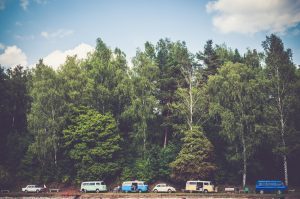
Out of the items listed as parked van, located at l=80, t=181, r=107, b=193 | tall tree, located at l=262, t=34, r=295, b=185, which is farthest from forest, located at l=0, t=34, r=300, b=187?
parked van, located at l=80, t=181, r=107, b=193

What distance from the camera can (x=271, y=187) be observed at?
46.5 meters

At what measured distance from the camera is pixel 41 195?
49.6 m

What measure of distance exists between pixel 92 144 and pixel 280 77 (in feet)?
114

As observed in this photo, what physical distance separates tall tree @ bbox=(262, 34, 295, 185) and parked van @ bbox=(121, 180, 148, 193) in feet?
75.2

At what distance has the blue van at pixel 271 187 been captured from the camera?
151 feet

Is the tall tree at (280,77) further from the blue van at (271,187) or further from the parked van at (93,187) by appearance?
the parked van at (93,187)

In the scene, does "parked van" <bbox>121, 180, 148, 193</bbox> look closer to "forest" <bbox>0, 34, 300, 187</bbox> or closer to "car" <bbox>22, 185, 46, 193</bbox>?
"forest" <bbox>0, 34, 300, 187</bbox>

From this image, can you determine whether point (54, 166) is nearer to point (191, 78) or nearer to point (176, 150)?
point (176, 150)

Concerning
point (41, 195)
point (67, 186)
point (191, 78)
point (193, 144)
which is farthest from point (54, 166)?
point (191, 78)

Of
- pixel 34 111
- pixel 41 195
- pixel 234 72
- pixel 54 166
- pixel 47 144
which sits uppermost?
pixel 234 72

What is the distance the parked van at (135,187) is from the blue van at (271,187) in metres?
18.0

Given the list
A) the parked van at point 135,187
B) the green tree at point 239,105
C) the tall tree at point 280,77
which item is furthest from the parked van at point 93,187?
the tall tree at point 280,77

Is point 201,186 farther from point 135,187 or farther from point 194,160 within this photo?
point 135,187

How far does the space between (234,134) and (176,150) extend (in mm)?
11083
